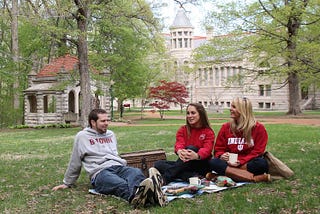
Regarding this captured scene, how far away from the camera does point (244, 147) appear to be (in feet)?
19.8

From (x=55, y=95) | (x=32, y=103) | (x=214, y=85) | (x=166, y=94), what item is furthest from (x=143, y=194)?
(x=214, y=85)

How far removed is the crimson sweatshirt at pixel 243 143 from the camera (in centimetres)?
598

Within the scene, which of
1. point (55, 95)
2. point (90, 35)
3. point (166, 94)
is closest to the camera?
point (90, 35)

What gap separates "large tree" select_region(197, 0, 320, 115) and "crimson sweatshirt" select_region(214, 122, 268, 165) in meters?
17.8

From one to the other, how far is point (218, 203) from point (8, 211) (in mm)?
2468

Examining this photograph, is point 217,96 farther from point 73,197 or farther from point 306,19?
point 73,197

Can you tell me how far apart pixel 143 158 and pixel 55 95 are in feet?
64.1

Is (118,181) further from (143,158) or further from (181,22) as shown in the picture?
(181,22)

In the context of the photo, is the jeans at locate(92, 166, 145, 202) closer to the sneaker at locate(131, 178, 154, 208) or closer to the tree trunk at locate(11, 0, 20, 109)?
the sneaker at locate(131, 178, 154, 208)

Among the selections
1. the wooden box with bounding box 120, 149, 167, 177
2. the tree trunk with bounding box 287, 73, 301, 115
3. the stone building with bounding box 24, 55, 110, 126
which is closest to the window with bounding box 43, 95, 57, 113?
the stone building with bounding box 24, 55, 110, 126

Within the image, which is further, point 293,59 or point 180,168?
point 293,59

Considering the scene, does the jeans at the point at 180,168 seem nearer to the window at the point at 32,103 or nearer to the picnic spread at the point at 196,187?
the picnic spread at the point at 196,187

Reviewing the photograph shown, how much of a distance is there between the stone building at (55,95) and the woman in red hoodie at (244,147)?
17676 mm

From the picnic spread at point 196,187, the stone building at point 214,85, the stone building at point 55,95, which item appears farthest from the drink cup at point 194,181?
the stone building at point 214,85
